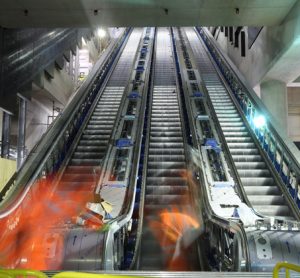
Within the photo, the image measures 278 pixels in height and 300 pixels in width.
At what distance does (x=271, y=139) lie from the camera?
10.1 meters

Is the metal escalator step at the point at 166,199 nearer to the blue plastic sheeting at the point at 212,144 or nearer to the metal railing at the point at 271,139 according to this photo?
the blue plastic sheeting at the point at 212,144

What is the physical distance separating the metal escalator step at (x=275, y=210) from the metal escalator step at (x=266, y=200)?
8.4 inches

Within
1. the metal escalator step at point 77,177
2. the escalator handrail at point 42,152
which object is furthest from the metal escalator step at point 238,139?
the escalator handrail at point 42,152

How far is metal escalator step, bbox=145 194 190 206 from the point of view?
29.1 feet

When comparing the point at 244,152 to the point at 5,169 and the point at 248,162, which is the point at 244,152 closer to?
the point at 248,162

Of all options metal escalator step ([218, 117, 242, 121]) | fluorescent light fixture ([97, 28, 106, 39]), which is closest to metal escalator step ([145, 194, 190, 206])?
metal escalator step ([218, 117, 242, 121])

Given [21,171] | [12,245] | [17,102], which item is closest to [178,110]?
[17,102]

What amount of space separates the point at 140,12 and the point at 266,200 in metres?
5.75

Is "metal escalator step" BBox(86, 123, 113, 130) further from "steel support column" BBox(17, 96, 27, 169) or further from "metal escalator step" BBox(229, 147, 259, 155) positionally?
"metal escalator step" BBox(229, 147, 259, 155)

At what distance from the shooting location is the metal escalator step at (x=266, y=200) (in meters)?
8.39

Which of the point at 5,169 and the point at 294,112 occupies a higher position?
the point at 294,112

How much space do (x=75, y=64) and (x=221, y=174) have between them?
48.0 feet

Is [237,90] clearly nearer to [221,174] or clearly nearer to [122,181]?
[221,174]

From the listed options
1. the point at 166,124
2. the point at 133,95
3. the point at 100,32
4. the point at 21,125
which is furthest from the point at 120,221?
the point at 100,32
